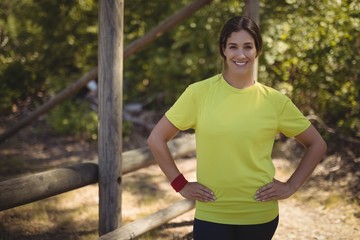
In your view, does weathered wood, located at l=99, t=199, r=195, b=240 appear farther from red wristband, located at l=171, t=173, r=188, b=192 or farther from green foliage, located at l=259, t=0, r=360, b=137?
green foliage, located at l=259, t=0, r=360, b=137

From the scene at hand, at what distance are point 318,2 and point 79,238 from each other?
3.92m

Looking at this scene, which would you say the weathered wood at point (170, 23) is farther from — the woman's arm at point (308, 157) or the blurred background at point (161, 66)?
the woman's arm at point (308, 157)

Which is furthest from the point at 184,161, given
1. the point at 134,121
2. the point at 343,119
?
the point at 343,119

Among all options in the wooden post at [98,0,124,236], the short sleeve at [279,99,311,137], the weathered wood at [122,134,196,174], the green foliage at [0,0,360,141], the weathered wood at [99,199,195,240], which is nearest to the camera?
the short sleeve at [279,99,311,137]

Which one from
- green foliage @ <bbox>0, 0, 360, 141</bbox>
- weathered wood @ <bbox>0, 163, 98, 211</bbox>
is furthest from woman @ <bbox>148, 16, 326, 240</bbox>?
green foliage @ <bbox>0, 0, 360, 141</bbox>

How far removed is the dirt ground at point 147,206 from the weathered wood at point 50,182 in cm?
89

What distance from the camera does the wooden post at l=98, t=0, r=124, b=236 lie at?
9.75ft

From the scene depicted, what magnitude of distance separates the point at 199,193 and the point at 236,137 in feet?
1.13

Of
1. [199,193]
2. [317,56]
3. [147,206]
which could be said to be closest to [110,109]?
[199,193]

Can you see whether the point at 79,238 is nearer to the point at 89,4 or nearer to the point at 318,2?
the point at 318,2

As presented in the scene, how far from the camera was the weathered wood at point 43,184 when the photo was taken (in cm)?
252

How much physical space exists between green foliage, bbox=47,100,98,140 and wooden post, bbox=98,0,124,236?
3.71 metres

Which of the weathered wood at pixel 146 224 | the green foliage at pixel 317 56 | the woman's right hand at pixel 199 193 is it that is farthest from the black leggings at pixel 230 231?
the green foliage at pixel 317 56

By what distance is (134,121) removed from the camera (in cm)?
743
